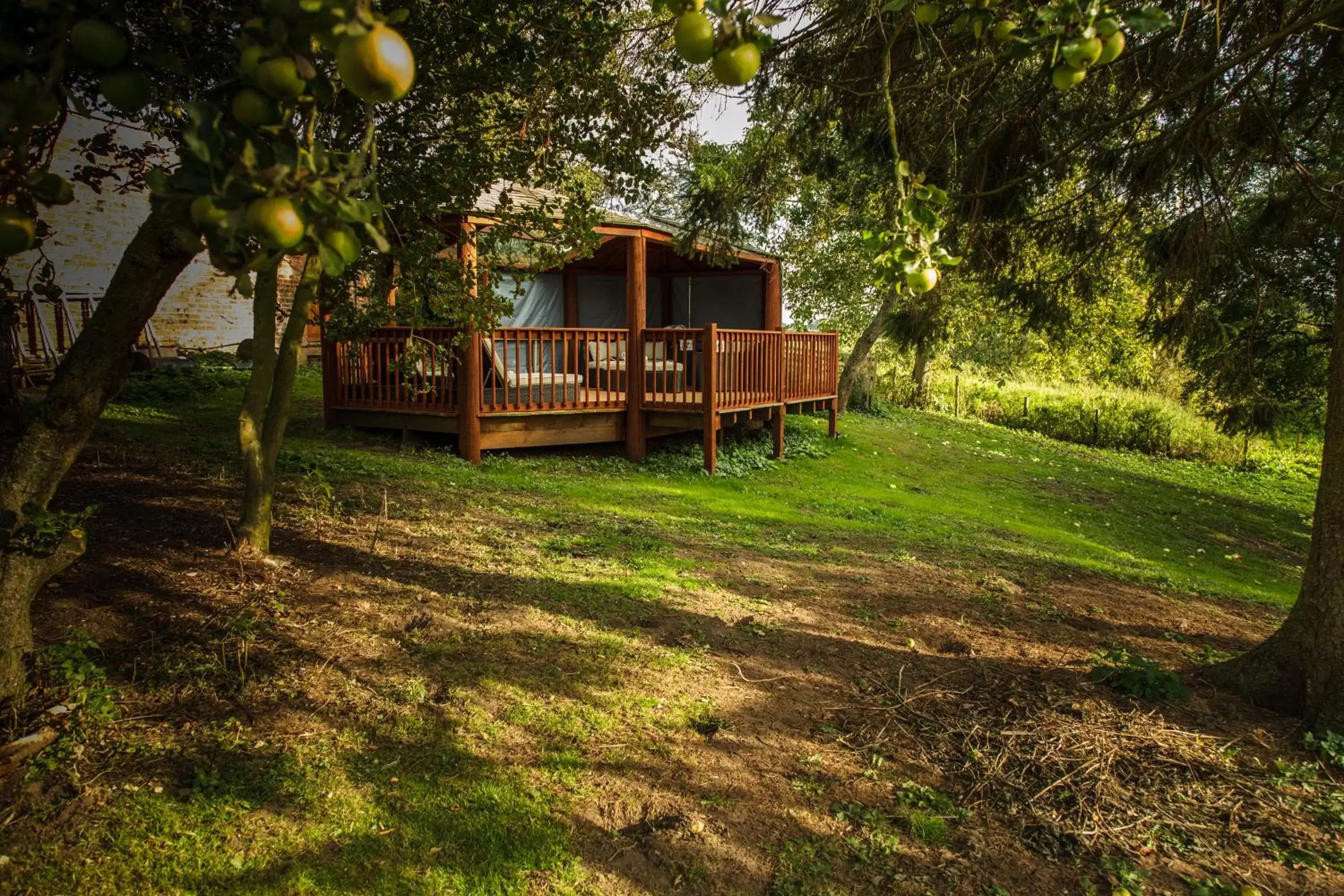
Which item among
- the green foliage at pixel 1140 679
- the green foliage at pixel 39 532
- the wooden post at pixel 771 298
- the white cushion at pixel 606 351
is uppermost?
the wooden post at pixel 771 298

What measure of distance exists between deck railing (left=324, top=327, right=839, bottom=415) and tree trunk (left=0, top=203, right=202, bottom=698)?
632cm

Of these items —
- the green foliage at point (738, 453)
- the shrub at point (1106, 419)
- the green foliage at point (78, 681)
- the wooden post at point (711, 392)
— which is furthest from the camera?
the shrub at point (1106, 419)

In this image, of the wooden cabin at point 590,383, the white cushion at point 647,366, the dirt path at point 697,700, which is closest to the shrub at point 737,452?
the wooden cabin at point 590,383

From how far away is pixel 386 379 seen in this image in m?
10.3

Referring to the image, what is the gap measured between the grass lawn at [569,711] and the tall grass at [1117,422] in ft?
55.1

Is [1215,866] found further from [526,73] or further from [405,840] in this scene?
[526,73]

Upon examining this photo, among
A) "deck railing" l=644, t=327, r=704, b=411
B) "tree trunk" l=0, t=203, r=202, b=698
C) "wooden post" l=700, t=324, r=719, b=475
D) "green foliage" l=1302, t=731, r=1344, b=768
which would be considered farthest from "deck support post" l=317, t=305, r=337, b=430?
"green foliage" l=1302, t=731, r=1344, b=768

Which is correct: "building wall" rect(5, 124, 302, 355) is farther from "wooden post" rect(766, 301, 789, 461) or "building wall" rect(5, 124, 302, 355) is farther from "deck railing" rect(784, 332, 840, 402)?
"deck railing" rect(784, 332, 840, 402)

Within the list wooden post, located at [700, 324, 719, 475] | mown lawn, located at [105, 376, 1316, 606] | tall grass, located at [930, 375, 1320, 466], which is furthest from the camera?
tall grass, located at [930, 375, 1320, 466]

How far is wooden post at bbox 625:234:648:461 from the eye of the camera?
35.9ft

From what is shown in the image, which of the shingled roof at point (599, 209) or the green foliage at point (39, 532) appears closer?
the green foliage at point (39, 532)

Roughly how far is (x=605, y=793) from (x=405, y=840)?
72 centimetres

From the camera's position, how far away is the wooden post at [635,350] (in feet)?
35.9

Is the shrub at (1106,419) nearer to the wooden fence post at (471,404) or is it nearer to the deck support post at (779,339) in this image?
the deck support post at (779,339)
